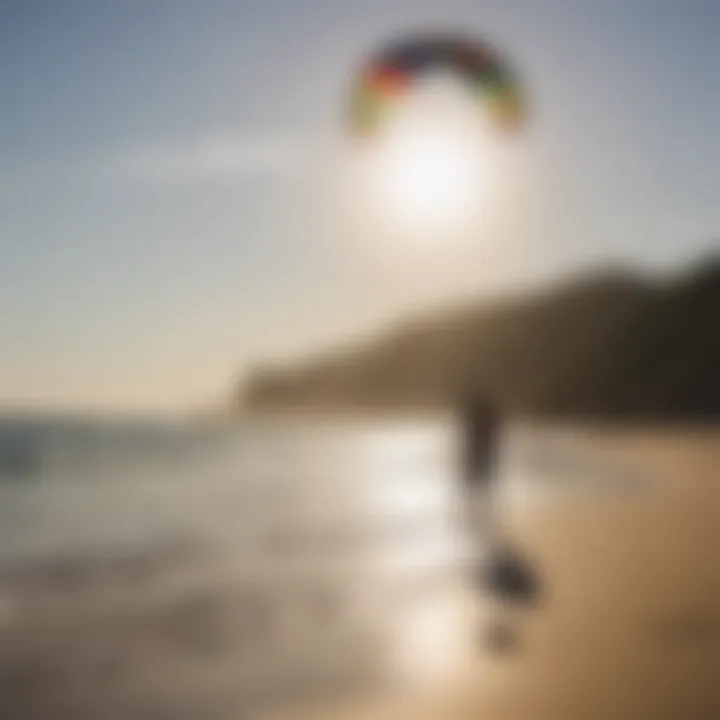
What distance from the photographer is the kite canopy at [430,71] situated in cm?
291

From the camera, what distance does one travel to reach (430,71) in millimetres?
2908

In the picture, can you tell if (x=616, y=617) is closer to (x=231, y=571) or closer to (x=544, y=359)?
(x=544, y=359)

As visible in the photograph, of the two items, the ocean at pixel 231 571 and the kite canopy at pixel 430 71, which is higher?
the kite canopy at pixel 430 71

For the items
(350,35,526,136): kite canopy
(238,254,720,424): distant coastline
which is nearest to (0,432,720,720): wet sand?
(238,254,720,424): distant coastline

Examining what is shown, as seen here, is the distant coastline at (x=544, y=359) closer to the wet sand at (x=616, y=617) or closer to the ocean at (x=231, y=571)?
the ocean at (x=231, y=571)

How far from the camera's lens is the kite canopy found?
114 inches

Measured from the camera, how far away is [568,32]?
3.05 metres

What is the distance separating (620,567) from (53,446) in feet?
5.77

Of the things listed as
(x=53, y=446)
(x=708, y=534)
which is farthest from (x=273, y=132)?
(x=708, y=534)

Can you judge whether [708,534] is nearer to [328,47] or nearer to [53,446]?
[328,47]

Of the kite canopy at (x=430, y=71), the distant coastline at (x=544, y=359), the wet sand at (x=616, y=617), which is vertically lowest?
the wet sand at (x=616, y=617)

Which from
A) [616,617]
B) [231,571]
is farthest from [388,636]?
[616,617]

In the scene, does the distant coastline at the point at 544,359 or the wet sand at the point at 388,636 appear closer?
the wet sand at the point at 388,636

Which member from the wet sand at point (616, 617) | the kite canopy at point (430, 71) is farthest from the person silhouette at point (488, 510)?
the kite canopy at point (430, 71)
